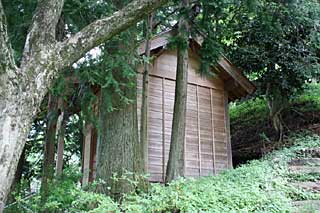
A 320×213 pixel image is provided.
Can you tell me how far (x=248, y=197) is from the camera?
4758 mm

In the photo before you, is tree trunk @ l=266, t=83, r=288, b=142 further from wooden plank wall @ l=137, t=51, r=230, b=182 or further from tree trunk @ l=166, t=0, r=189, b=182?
tree trunk @ l=166, t=0, r=189, b=182

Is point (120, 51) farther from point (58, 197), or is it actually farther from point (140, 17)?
point (58, 197)

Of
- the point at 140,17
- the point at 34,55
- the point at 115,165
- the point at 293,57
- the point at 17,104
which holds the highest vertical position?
the point at 293,57

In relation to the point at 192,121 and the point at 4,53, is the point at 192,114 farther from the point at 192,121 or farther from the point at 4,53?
the point at 4,53

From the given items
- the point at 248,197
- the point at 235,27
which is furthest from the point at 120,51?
the point at 235,27

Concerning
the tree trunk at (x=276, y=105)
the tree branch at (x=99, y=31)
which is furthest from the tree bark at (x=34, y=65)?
the tree trunk at (x=276, y=105)

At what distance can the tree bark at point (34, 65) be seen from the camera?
127 inches

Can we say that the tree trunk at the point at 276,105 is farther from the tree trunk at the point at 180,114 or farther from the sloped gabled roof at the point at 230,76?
the tree trunk at the point at 180,114

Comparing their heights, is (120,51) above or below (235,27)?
below

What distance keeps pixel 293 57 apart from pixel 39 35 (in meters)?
8.58

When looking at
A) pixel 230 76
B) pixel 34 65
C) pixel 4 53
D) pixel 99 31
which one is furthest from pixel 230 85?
pixel 4 53

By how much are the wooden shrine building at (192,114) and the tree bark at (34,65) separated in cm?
442

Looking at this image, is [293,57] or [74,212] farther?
[293,57]

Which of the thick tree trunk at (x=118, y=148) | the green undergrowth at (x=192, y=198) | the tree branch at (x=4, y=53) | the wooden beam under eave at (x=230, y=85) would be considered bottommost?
the green undergrowth at (x=192, y=198)
